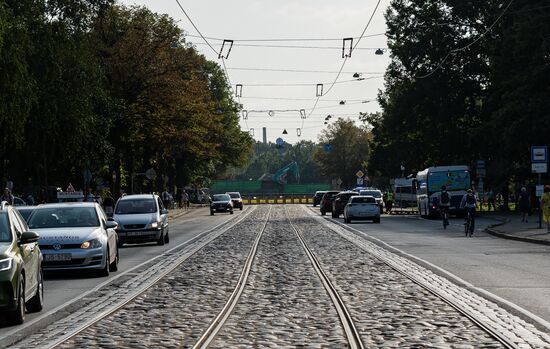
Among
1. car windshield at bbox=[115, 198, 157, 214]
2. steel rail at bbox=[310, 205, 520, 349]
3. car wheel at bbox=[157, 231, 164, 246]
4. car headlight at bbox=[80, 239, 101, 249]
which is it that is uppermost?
car windshield at bbox=[115, 198, 157, 214]

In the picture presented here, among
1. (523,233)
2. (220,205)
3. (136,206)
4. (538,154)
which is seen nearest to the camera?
(136,206)

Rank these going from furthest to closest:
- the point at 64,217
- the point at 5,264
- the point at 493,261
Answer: the point at 493,261, the point at 64,217, the point at 5,264

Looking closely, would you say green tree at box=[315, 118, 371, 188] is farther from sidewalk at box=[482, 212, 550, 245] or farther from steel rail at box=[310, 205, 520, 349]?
steel rail at box=[310, 205, 520, 349]

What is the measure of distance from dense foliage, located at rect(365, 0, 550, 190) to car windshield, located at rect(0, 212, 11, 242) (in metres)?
50.6

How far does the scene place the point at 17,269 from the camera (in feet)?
44.8

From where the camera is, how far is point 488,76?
75812mm

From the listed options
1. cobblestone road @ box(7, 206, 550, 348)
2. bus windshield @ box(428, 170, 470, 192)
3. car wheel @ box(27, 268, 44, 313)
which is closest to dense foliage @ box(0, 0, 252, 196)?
cobblestone road @ box(7, 206, 550, 348)

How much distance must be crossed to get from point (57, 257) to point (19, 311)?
7.78 metres

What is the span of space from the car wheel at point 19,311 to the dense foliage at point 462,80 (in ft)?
168

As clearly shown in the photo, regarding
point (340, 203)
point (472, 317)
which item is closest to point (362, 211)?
point (340, 203)

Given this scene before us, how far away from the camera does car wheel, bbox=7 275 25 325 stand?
13.8 metres

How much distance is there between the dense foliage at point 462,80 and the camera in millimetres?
64438

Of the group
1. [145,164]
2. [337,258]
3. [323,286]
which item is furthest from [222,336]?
[145,164]

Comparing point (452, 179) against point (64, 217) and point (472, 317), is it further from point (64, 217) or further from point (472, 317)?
point (472, 317)
